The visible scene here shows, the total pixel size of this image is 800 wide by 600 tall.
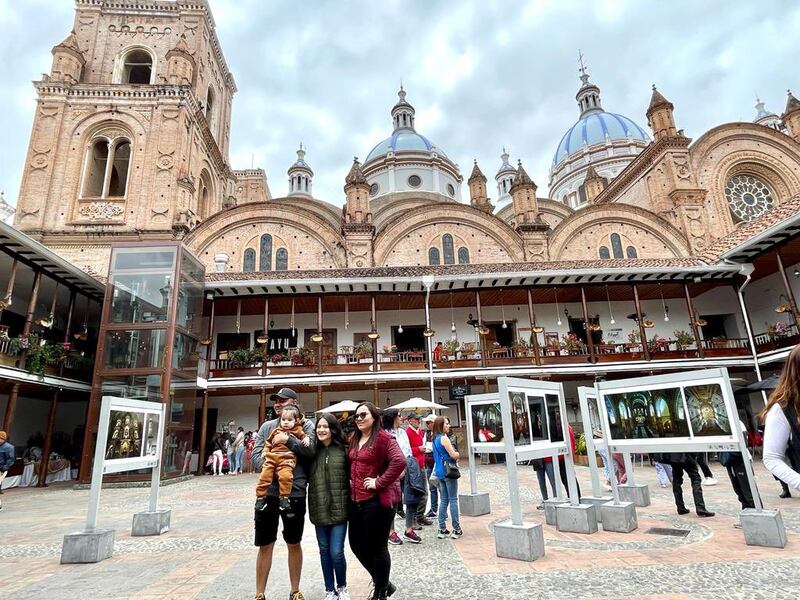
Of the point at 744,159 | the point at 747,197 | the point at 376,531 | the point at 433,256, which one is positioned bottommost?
the point at 376,531

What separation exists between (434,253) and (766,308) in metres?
14.7

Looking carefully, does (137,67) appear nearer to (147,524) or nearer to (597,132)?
(147,524)

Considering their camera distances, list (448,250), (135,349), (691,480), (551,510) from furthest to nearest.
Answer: (448,250) → (135,349) → (691,480) → (551,510)

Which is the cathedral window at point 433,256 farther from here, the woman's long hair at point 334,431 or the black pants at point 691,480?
the woman's long hair at point 334,431

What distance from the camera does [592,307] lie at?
2127 centimetres

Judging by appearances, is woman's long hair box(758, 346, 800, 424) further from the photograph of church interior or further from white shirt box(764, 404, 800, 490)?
the photograph of church interior

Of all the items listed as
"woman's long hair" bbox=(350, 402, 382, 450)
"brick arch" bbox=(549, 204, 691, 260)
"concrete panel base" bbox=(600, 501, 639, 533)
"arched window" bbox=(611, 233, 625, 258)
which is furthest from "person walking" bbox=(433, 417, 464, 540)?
"arched window" bbox=(611, 233, 625, 258)

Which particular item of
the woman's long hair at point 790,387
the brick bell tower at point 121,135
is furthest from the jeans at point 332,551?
the brick bell tower at point 121,135

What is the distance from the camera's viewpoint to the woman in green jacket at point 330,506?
11.9ft

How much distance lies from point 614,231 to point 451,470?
75.0 feet

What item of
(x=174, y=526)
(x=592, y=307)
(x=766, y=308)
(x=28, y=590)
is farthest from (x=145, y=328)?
(x=766, y=308)

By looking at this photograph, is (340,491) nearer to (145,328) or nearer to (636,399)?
(636,399)

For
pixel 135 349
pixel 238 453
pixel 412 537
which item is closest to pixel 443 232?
pixel 238 453

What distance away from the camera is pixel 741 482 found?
624 centimetres
